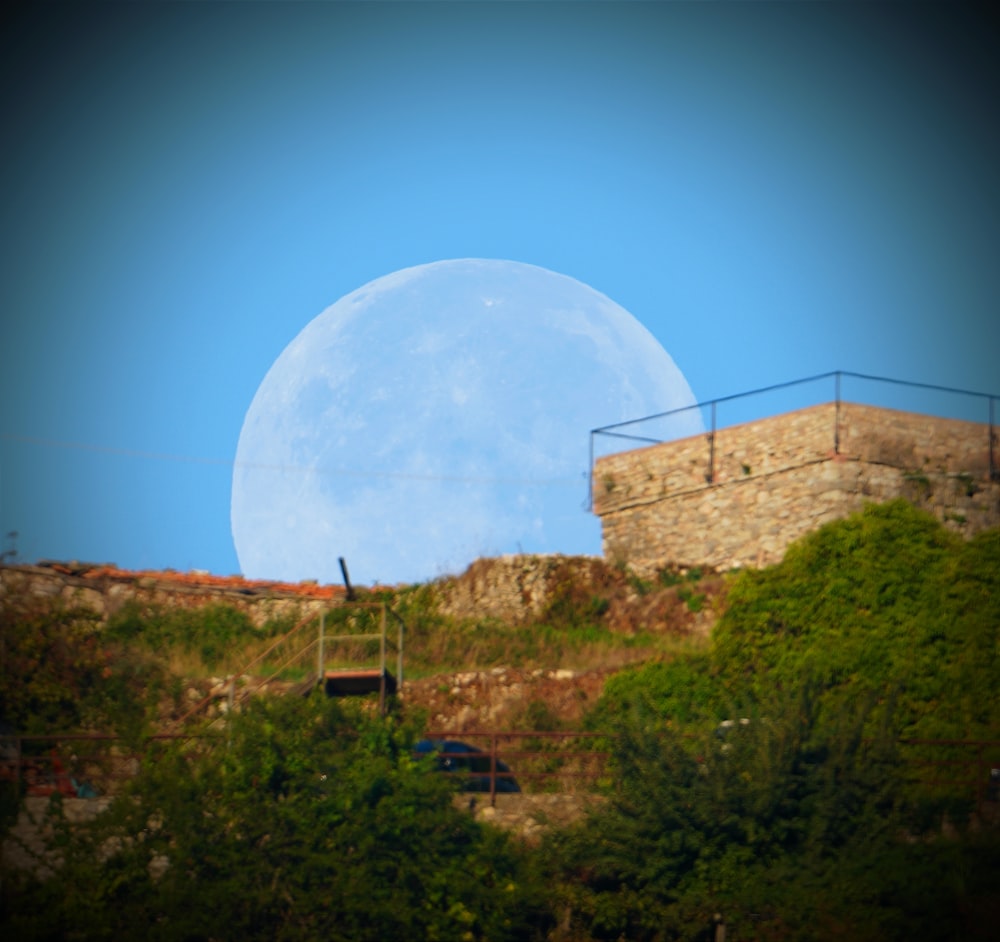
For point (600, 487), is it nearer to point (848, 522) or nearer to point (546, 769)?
point (848, 522)

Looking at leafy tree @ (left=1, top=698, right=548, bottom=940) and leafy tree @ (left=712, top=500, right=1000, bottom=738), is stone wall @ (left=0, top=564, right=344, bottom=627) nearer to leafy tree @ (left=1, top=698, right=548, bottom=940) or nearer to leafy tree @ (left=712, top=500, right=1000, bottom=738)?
leafy tree @ (left=712, top=500, right=1000, bottom=738)

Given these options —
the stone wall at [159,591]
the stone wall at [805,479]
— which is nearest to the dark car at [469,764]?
the stone wall at [159,591]

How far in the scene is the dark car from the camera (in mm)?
29438

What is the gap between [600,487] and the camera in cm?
4522

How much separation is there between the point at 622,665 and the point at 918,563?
566 centimetres

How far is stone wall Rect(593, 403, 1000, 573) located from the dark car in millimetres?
10888

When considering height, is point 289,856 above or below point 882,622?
below

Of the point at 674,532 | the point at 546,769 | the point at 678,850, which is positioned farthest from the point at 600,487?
the point at 678,850

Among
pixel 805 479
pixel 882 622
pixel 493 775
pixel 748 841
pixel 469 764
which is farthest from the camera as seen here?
pixel 805 479

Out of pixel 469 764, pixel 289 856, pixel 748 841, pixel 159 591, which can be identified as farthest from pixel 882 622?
pixel 159 591

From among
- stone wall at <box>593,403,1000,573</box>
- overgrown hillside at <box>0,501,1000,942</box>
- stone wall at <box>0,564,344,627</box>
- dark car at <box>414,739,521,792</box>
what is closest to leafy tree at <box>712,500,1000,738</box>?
overgrown hillside at <box>0,501,1000,942</box>

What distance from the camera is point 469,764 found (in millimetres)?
31047

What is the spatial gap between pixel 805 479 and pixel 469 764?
12.3 meters

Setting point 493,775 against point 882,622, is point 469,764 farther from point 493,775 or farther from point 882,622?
point 882,622
